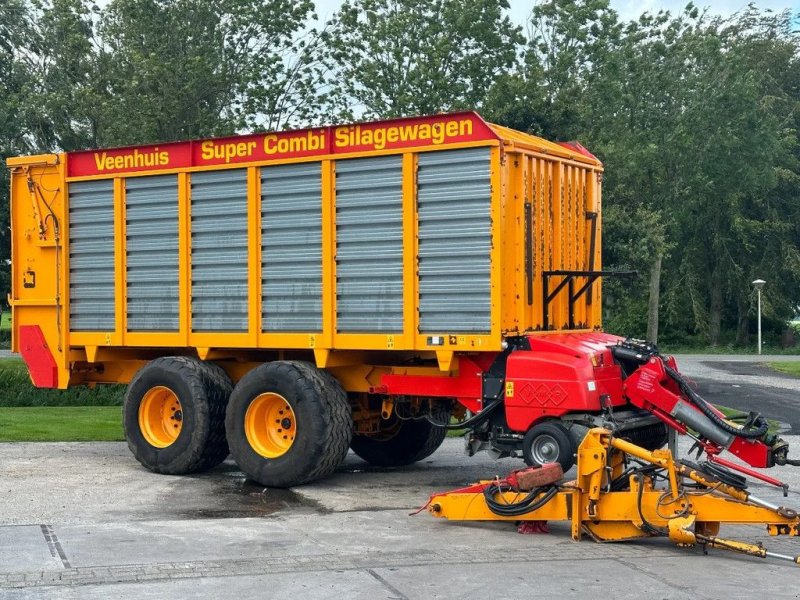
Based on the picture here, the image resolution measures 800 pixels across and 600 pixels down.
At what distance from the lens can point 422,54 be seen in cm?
Answer: 3575

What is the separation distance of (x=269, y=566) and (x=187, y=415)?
15.0ft

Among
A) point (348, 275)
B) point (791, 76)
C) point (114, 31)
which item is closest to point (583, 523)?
point (348, 275)

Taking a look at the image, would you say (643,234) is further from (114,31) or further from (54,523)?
(54,523)

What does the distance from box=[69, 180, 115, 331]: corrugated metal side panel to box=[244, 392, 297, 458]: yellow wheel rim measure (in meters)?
2.30

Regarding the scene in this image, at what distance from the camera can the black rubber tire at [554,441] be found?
10406 millimetres

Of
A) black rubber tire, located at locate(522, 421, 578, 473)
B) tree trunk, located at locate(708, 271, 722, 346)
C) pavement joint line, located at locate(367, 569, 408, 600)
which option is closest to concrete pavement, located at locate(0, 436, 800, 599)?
pavement joint line, located at locate(367, 569, 408, 600)

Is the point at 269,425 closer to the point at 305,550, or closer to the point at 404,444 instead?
the point at 404,444

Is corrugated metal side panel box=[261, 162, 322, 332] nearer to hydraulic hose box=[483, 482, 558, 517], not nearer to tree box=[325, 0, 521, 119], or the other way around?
hydraulic hose box=[483, 482, 558, 517]

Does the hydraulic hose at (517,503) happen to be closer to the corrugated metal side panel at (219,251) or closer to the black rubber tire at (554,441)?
the black rubber tire at (554,441)

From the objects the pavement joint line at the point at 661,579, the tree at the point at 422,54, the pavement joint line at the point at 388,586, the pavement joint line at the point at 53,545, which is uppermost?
the tree at the point at 422,54

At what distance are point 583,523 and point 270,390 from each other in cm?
393

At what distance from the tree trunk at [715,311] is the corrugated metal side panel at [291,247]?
42926 mm

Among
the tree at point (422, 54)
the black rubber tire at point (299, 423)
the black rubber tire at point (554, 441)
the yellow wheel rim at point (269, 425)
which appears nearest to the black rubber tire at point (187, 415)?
the black rubber tire at point (299, 423)

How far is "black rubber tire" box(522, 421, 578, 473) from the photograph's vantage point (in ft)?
34.1
